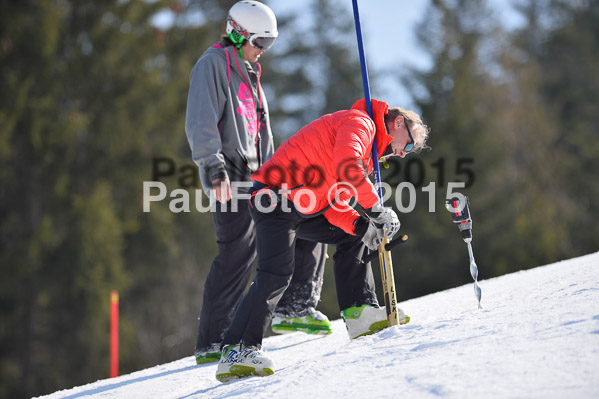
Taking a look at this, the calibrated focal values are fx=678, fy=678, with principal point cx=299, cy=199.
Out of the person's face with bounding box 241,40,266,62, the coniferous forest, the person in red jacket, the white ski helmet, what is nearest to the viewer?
the person in red jacket

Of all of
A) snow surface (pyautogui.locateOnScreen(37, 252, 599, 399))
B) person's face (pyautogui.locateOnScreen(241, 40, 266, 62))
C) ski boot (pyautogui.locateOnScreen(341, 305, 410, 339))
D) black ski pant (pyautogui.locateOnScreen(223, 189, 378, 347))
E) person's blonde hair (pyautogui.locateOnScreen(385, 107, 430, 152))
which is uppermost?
person's face (pyautogui.locateOnScreen(241, 40, 266, 62))

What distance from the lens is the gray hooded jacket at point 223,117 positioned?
405 cm

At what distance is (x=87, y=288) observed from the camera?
52.3 feet

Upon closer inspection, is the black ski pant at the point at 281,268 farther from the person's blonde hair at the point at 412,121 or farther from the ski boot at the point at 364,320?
the person's blonde hair at the point at 412,121

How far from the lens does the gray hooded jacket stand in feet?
13.3

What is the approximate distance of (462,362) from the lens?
2521 millimetres

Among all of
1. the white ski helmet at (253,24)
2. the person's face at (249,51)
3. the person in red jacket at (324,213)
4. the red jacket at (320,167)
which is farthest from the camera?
the person's face at (249,51)

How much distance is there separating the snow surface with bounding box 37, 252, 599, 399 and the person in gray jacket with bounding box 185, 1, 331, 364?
45 cm

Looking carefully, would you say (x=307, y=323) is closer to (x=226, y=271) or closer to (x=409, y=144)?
(x=226, y=271)

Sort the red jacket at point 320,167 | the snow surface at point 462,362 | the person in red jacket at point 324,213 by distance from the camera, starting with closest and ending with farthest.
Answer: the snow surface at point 462,362 < the person in red jacket at point 324,213 < the red jacket at point 320,167

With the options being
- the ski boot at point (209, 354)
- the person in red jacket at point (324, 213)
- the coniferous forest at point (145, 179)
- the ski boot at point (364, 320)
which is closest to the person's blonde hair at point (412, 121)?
the person in red jacket at point (324, 213)

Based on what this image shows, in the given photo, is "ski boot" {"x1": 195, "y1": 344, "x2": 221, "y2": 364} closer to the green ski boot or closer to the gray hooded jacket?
the green ski boot

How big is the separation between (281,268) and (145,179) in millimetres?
14494

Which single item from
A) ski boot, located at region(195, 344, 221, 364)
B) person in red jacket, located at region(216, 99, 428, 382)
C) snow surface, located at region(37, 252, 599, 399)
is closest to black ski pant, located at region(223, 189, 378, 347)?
person in red jacket, located at region(216, 99, 428, 382)
